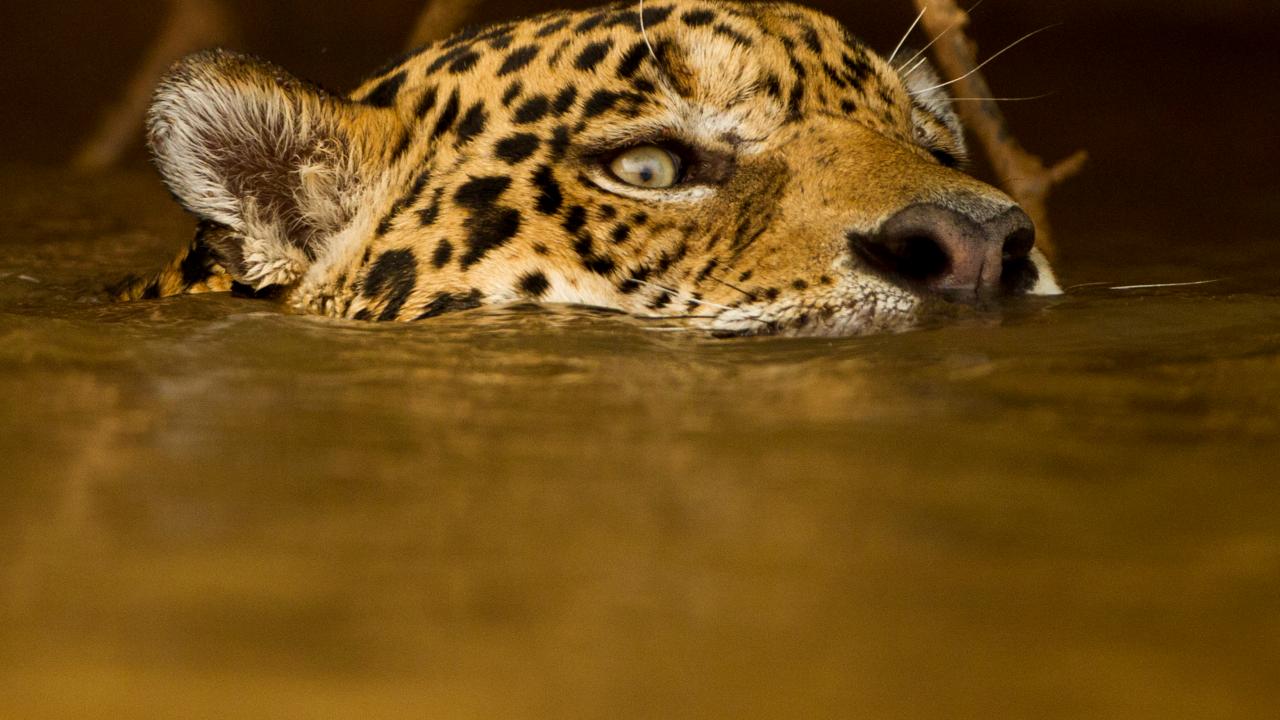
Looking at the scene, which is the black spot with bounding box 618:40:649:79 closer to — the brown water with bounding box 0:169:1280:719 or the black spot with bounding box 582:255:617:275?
the black spot with bounding box 582:255:617:275

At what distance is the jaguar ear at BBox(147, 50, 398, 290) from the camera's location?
3.80m

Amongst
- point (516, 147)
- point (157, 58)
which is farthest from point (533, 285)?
point (157, 58)

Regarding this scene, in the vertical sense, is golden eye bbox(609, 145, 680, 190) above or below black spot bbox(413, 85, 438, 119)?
below

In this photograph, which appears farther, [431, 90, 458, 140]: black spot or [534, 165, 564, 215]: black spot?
[431, 90, 458, 140]: black spot

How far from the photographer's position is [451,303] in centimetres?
349

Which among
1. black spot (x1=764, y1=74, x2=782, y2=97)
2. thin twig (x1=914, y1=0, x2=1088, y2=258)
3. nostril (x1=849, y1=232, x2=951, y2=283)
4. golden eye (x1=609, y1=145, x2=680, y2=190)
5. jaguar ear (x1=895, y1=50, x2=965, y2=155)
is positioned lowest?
nostril (x1=849, y1=232, x2=951, y2=283)

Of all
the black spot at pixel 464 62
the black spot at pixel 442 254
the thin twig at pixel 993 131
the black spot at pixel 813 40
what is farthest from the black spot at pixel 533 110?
the thin twig at pixel 993 131

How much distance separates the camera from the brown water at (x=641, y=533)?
1314mm

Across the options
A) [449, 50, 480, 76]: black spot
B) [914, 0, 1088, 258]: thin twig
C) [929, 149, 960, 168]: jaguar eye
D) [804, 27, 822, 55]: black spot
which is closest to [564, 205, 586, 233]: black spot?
[449, 50, 480, 76]: black spot

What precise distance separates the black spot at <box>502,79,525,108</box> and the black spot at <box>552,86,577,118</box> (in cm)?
11

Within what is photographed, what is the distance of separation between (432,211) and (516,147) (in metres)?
0.26

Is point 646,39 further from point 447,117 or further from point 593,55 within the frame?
point 447,117

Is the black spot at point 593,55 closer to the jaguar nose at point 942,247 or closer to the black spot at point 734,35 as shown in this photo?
the black spot at point 734,35

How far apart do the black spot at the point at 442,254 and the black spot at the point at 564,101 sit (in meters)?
0.45
